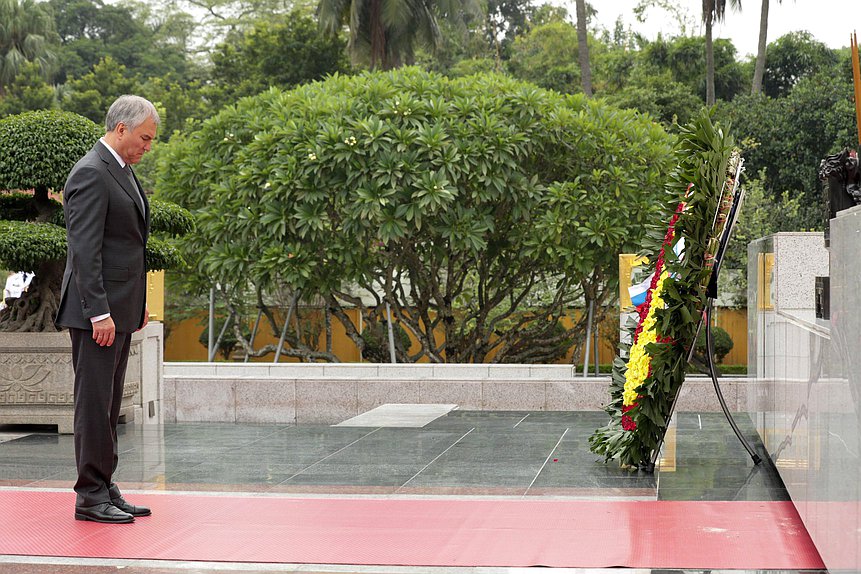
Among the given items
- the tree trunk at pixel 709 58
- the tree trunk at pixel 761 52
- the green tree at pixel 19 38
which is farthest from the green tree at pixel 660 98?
the green tree at pixel 19 38

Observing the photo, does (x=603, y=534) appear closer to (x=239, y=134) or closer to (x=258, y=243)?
(x=258, y=243)

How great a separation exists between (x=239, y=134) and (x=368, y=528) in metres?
10.1

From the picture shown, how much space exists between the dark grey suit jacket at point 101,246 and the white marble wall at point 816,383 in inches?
136

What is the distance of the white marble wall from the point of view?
379 centimetres

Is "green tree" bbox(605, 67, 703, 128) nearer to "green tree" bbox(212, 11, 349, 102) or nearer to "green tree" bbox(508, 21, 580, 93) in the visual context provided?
"green tree" bbox(508, 21, 580, 93)

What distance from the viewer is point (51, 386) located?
9.55m

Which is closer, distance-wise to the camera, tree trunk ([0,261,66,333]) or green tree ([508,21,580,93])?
tree trunk ([0,261,66,333])

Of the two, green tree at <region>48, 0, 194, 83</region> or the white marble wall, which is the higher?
green tree at <region>48, 0, 194, 83</region>

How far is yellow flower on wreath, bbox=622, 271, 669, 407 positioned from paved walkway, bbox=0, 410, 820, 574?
1.88ft

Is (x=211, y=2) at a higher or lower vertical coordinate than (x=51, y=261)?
higher

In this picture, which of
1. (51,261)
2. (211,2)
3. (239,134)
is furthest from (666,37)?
(51,261)

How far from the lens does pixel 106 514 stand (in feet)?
18.5

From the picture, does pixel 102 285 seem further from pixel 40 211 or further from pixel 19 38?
pixel 19 38

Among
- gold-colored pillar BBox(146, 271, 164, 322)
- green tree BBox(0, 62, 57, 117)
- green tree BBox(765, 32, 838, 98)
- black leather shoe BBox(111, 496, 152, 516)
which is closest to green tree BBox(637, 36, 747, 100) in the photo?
green tree BBox(765, 32, 838, 98)
